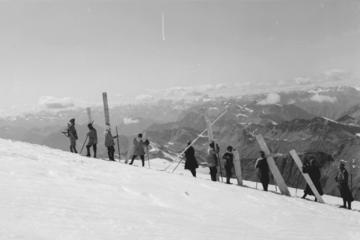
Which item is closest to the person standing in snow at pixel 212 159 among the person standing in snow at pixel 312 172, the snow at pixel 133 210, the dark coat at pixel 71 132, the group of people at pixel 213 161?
the group of people at pixel 213 161

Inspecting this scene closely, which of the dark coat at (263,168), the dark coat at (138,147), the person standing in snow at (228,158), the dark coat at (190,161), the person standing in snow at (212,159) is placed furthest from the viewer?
the dark coat at (138,147)

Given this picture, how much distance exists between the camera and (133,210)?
28.0 ft

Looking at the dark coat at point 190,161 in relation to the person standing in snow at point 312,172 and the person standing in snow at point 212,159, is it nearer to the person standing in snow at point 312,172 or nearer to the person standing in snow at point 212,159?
the person standing in snow at point 212,159

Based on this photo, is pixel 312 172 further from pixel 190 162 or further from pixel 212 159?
pixel 190 162

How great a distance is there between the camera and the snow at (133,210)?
6594 millimetres

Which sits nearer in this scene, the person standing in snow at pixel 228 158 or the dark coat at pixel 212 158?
the person standing in snow at pixel 228 158

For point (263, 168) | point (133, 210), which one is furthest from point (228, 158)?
point (133, 210)

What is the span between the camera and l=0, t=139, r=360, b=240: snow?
21.6ft

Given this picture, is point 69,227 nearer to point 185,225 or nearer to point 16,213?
point 16,213

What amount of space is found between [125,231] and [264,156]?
1377 cm

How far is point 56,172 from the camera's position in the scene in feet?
38.6

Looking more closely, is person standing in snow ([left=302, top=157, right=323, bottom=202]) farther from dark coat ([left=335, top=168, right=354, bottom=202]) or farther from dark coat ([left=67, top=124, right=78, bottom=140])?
dark coat ([left=67, top=124, right=78, bottom=140])

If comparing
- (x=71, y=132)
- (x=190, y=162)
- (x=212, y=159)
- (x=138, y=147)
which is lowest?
(x=190, y=162)

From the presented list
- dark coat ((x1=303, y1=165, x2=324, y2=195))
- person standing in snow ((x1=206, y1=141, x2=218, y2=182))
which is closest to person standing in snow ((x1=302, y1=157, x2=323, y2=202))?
dark coat ((x1=303, y1=165, x2=324, y2=195))
